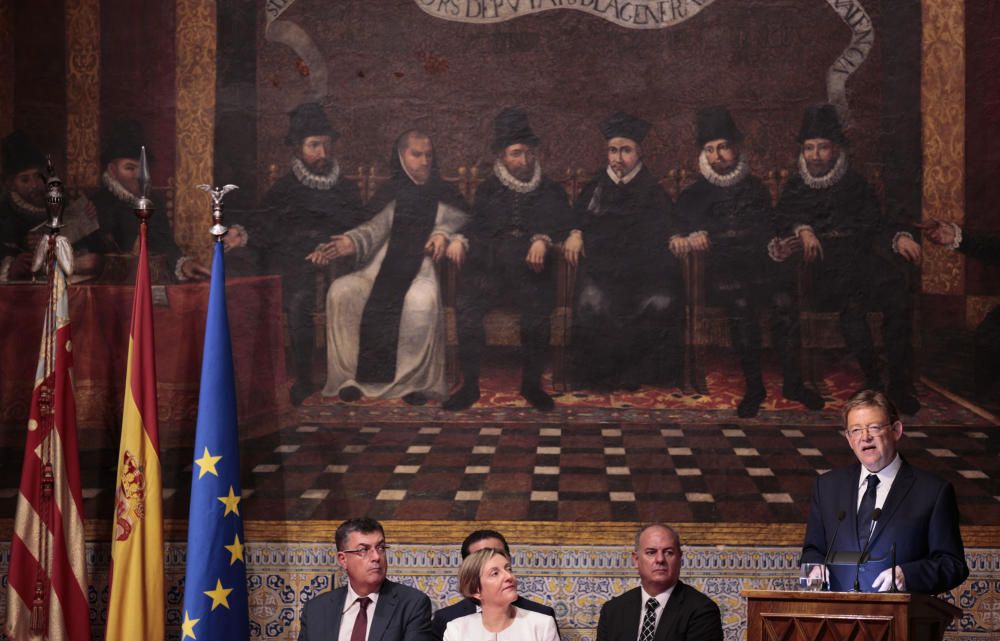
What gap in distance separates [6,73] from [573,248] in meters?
3.61

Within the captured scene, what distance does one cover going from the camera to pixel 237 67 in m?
7.04

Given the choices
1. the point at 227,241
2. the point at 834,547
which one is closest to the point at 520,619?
the point at 834,547

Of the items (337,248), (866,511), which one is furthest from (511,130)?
(866,511)

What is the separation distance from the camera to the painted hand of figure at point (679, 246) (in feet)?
22.3

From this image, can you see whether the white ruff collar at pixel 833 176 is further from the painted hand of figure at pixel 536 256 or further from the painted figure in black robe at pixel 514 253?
the painted hand of figure at pixel 536 256

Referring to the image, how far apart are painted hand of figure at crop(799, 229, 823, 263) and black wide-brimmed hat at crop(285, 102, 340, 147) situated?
282cm

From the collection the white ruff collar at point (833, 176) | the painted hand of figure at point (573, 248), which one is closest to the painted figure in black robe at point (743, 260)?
the white ruff collar at point (833, 176)

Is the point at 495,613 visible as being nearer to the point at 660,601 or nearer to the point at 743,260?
the point at 660,601

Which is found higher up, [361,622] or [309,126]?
[309,126]

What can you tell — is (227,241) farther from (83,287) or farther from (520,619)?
(520,619)

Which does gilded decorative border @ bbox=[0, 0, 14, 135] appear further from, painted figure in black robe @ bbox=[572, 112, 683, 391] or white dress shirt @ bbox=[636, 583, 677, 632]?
white dress shirt @ bbox=[636, 583, 677, 632]

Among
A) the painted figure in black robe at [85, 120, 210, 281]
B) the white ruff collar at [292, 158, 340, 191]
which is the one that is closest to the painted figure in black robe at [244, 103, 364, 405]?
the white ruff collar at [292, 158, 340, 191]

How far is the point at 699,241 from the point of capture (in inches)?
268

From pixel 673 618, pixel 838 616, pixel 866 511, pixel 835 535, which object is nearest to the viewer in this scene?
pixel 838 616
